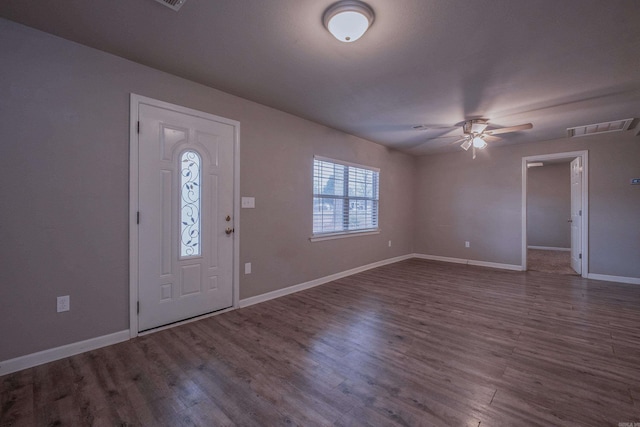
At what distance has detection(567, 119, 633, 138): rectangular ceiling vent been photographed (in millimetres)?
3850

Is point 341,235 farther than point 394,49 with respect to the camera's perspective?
Yes

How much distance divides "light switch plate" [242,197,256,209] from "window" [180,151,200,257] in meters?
0.54

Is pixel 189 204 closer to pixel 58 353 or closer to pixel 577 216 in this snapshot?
pixel 58 353

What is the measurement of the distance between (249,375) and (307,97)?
280 cm

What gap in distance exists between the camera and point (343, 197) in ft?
15.2

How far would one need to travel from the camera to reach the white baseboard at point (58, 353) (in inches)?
75.4

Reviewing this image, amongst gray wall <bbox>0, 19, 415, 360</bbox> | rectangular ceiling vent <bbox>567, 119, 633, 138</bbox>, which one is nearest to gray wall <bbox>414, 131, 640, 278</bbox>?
rectangular ceiling vent <bbox>567, 119, 633, 138</bbox>

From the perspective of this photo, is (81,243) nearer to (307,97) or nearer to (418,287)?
(307,97)

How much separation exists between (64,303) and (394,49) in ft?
10.8

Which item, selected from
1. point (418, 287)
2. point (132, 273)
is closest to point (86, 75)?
point (132, 273)

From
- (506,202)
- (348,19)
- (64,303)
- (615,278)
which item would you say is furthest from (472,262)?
(64,303)

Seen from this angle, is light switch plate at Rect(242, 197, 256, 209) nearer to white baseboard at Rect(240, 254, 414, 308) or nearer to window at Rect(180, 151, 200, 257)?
window at Rect(180, 151, 200, 257)

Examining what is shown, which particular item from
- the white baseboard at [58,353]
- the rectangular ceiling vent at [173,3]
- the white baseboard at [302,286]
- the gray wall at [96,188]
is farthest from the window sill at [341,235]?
the rectangular ceiling vent at [173,3]

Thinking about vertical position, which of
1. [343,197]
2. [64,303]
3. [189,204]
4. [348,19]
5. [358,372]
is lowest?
[358,372]
